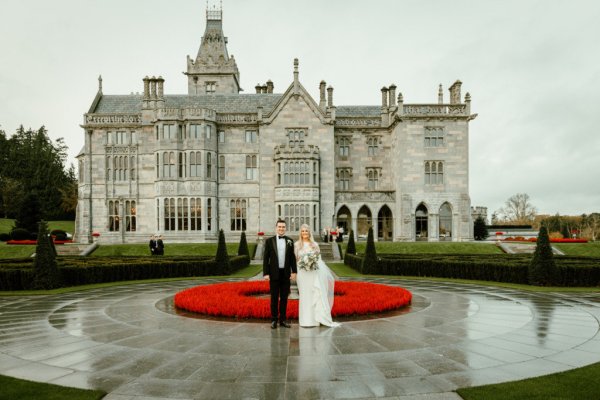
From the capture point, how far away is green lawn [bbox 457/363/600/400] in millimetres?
6582

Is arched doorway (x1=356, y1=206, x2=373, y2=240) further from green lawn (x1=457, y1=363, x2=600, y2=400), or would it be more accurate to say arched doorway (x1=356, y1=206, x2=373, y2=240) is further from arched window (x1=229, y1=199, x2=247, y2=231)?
green lawn (x1=457, y1=363, x2=600, y2=400)

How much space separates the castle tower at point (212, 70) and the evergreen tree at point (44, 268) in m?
43.8

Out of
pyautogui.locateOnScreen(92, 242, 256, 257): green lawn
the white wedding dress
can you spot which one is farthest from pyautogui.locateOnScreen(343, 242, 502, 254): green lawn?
the white wedding dress

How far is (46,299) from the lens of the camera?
16.7 m

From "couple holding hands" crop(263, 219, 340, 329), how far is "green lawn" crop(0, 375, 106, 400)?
5.16 metres

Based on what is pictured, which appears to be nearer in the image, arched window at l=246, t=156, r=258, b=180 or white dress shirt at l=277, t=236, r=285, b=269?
white dress shirt at l=277, t=236, r=285, b=269

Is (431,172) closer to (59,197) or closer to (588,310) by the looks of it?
(588,310)

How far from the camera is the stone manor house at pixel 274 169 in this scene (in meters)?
43.0

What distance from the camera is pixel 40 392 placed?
680cm

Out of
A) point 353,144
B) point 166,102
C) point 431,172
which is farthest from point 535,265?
point 166,102

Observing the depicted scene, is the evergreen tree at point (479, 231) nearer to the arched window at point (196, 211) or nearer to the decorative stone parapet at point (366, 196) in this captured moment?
the decorative stone parapet at point (366, 196)

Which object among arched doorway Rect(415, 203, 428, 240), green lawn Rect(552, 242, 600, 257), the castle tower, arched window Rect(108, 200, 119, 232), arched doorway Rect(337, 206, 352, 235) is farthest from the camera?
the castle tower

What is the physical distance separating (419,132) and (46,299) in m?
34.4

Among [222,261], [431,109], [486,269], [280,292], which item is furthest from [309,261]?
[431,109]
